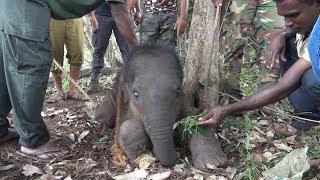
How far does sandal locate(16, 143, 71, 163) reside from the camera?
444 cm

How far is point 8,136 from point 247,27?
3.17 meters

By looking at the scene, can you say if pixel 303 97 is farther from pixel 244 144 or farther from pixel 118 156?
pixel 118 156

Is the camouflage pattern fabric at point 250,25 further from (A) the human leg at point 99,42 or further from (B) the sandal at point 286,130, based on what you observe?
(A) the human leg at point 99,42

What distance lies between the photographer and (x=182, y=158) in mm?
4320

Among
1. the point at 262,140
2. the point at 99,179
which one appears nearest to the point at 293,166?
the point at 262,140

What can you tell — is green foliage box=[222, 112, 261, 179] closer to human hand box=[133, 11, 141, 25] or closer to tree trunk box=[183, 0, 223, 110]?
tree trunk box=[183, 0, 223, 110]

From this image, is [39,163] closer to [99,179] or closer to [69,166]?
[69,166]

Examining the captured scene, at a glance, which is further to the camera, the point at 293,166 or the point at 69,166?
the point at 69,166

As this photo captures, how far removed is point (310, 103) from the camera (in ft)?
15.4

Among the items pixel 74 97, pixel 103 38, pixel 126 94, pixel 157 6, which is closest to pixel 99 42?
pixel 103 38

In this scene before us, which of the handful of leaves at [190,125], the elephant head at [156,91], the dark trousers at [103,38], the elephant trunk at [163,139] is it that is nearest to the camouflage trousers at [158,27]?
the dark trousers at [103,38]

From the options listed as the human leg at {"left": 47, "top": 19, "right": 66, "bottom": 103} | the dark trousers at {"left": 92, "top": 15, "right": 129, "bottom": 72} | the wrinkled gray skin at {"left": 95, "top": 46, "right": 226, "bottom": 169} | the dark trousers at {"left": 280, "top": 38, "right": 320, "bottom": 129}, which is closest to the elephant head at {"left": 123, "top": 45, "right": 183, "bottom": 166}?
the wrinkled gray skin at {"left": 95, "top": 46, "right": 226, "bottom": 169}

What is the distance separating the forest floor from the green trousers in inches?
13.9

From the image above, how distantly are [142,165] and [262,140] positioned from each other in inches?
48.3
